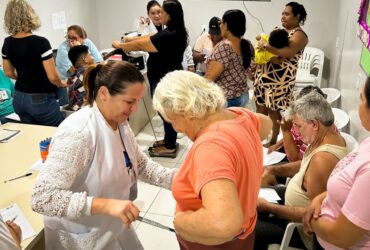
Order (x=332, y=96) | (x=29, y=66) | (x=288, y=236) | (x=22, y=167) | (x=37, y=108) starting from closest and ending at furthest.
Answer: (x=288, y=236) < (x=22, y=167) < (x=29, y=66) < (x=37, y=108) < (x=332, y=96)

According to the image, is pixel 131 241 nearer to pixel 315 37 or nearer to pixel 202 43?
pixel 202 43

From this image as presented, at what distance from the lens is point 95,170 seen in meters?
1.39

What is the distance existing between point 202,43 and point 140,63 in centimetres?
104

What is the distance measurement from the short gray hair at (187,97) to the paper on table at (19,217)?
31.5 inches

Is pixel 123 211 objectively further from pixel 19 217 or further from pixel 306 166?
pixel 306 166

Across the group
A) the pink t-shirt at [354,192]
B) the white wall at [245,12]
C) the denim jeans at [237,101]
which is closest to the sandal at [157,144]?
the denim jeans at [237,101]

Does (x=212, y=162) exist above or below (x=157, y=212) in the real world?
above

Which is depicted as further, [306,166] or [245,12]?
[245,12]

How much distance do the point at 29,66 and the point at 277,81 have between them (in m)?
2.20

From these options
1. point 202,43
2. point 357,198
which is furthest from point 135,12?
point 357,198

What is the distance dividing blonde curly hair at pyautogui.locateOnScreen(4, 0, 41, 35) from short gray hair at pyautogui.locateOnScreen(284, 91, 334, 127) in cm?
202

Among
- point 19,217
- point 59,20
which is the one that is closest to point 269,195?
point 19,217

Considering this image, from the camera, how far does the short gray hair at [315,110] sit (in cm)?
182

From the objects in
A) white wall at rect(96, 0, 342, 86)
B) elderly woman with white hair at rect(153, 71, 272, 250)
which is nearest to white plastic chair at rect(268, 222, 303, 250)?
elderly woman with white hair at rect(153, 71, 272, 250)
